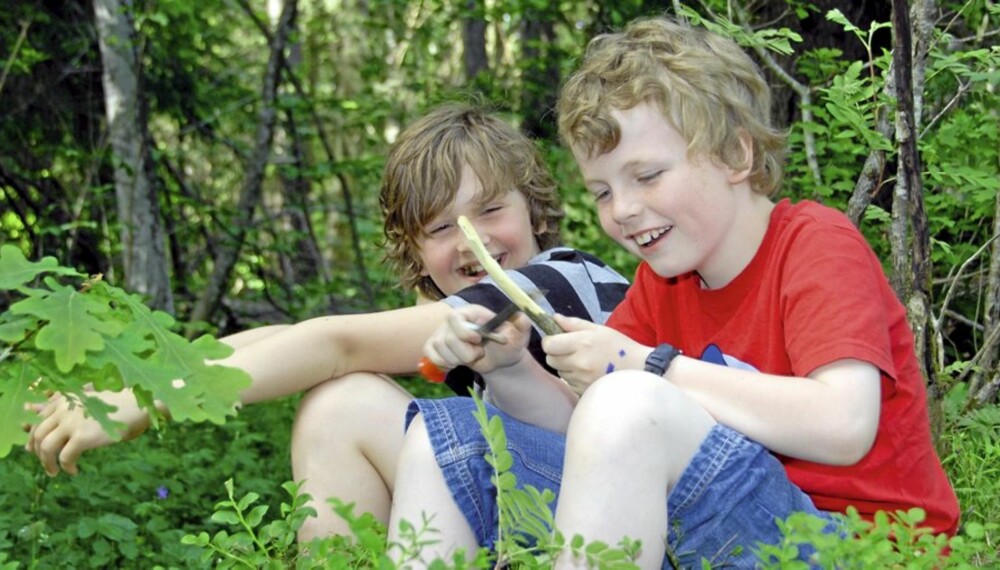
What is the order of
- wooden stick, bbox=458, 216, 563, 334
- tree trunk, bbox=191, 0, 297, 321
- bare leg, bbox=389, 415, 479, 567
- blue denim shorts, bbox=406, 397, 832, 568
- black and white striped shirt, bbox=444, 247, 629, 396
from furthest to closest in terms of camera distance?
tree trunk, bbox=191, 0, 297, 321, black and white striped shirt, bbox=444, 247, 629, 396, bare leg, bbox=389, 415, 479, 567, wooden stick, bbox=458, 216, 563, 334, blue denim shorts, bbox=406, 397, 832, 568

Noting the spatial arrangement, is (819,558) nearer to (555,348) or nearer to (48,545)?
(555,348)

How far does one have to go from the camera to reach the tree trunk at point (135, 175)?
18.4 ft

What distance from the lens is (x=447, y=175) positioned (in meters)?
2.95

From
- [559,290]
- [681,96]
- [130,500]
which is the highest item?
[681,96]

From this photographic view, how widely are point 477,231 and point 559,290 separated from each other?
0.27 m

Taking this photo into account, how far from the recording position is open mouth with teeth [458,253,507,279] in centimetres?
296

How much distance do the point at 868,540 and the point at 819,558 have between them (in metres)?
0.08

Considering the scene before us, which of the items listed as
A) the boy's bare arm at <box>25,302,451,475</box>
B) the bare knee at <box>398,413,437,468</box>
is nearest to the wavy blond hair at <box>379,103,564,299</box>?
the boy's bare arm at <box>25,302,451,475</box>

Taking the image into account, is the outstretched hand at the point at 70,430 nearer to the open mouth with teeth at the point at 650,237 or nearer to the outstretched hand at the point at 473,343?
the outstretched hand at the point at 473,343

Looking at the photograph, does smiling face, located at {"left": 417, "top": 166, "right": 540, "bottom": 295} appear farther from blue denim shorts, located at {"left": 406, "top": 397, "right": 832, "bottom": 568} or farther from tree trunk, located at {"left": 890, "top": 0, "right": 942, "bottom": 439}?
tree trunk, located at {"left": 890, "top": 0, "right": 942, "bottom": 439}

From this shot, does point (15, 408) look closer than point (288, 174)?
Yes

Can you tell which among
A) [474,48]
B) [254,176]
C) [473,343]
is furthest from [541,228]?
[474,48]

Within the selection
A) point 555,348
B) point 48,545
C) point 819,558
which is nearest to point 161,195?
point 48,545

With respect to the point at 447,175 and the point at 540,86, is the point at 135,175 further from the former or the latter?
the point at 447,175
